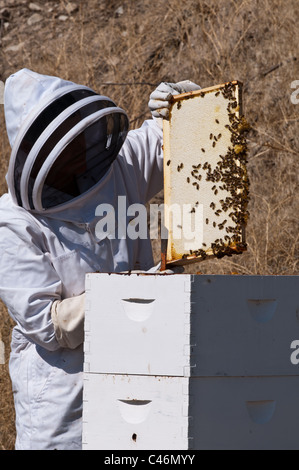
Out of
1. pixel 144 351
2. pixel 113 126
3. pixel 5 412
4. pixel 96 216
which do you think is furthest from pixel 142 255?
pixel 5 412

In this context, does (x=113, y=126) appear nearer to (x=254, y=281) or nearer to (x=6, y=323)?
(x=254, y=281)

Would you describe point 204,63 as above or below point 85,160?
above

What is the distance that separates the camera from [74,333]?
298 cm

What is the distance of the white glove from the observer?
293 centimetres

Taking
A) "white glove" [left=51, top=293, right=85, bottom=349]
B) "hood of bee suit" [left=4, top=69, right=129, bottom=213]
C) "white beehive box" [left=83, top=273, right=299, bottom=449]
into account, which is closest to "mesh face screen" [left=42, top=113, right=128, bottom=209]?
"hood of bee suit" [left=4, top=69, right=129, bottom=213]

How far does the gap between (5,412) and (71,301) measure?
250 cm

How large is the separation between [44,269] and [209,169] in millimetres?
819

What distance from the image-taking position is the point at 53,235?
318 cm

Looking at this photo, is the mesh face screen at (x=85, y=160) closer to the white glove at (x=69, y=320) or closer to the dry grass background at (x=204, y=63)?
the white glove at (x=69, y=320)

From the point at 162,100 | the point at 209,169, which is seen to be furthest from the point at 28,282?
the point at 162,100

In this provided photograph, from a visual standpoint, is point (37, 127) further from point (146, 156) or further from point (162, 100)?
point (146, 156)

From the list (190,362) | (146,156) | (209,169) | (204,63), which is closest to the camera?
(190,362)

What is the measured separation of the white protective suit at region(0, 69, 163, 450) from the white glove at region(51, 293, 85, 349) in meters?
0.04

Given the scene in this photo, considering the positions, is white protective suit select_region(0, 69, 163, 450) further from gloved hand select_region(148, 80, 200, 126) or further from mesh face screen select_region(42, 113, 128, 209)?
gloved hand select_region(148, 80, 200, 126)
